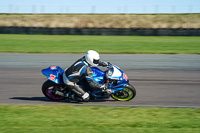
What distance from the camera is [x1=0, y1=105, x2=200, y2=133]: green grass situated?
5816 mm

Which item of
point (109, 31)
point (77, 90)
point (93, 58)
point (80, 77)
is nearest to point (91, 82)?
point (80, 77)

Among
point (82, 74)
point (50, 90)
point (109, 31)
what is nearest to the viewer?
point (82, 74)

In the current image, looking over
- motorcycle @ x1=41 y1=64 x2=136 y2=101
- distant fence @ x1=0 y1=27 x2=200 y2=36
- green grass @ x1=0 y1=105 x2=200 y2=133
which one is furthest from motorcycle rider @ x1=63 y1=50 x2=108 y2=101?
distant fence @ x1=0 y1=27 x2=200 y2=36

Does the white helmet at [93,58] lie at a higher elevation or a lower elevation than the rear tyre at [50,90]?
higher

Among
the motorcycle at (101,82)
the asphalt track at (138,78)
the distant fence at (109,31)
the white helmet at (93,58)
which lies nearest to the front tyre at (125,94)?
the motorcycle at (101,82)

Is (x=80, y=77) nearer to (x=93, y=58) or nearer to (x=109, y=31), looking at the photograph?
(x=93, y=58)

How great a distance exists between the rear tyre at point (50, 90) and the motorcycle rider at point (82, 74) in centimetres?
39

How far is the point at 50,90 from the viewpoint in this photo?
8.41m

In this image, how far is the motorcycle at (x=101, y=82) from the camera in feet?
26.6

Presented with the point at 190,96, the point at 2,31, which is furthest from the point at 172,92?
the point at 2,31

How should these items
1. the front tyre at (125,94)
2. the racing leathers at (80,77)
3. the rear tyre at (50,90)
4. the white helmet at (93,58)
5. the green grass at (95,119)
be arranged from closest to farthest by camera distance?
1. the green grass at (95,119)
2. the white helmet at (93,58)
3. the racing leathers at (80,77)
4. the rear tyre at (50,90)
5. the front tyre at (125,94)

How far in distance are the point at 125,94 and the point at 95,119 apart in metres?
2.11

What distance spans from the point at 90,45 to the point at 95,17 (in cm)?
2604

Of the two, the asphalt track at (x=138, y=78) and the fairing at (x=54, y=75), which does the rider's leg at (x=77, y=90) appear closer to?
the fairing at (x=54, y=75)
